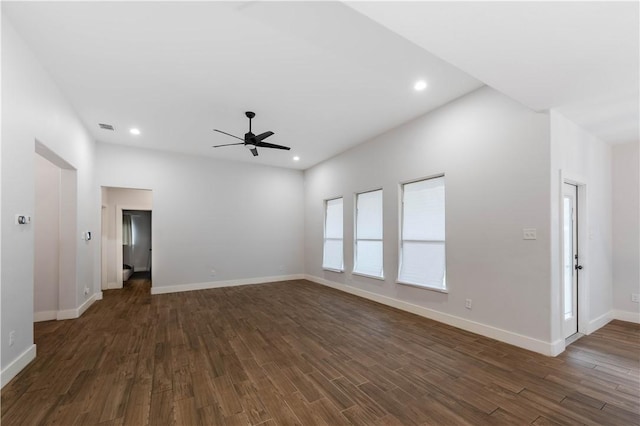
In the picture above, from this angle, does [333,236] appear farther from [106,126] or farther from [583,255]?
[106,126]

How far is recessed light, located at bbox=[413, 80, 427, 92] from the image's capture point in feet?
11.8

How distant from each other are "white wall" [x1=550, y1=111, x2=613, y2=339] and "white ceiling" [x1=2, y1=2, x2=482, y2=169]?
4.52 feet

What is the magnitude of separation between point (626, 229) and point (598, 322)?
1582 mm

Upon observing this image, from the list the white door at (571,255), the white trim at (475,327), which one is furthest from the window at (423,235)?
the white door at (571,255)

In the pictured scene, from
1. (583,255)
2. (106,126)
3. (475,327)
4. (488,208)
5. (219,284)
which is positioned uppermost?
(106,126)

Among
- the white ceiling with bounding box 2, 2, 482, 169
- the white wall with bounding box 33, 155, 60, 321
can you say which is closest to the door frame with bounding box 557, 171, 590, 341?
the white ceiling with bounding box 2, 2, 482, 169

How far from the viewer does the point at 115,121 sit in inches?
191

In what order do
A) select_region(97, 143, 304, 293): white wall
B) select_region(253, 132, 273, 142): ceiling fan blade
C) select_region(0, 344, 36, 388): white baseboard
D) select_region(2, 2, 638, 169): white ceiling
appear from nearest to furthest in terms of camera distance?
select_region(2, 2, 638, 169): white ceiling, select_region(0, 344, 36, 388): white baseboard, select_region(253, 132, 273, 142): ceiling fan blade, select_region(97, 143, 304, 293): white wall

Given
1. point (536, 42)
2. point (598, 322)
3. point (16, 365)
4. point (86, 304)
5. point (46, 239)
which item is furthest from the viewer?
point (86, 304)

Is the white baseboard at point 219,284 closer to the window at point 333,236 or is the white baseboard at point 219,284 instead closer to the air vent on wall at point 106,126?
the window at point 333,236

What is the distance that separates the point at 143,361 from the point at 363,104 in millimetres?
4348

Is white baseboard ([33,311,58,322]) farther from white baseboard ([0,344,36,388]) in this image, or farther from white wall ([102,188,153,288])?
white wall ([102,188,153,288])

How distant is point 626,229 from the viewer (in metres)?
4.39

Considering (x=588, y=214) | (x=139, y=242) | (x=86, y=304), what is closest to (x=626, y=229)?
(x=588, y=214)
